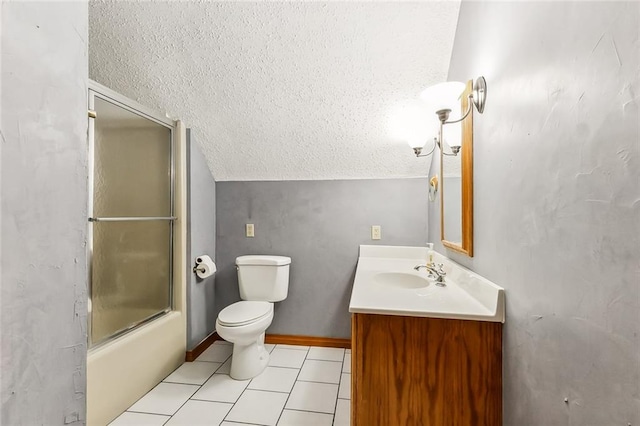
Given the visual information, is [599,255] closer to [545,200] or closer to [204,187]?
[545,200]

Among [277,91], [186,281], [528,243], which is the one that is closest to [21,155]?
[528,243]

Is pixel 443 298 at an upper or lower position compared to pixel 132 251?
lower

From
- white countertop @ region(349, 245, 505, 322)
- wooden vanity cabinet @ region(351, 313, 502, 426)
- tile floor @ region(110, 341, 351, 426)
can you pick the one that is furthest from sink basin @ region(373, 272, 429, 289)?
tile floor @ region(110, 341, 351, 426)

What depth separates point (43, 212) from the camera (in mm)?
532

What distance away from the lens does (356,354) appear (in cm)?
105

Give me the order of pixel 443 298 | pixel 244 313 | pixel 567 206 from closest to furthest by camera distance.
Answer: pixel 567 206, pixel 443 298, pixel 244 313

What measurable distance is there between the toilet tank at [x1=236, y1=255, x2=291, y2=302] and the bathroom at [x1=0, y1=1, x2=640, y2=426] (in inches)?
47.4

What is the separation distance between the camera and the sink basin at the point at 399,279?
1652 millimetres

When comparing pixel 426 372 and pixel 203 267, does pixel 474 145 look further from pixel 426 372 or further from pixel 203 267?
pixel 203 267

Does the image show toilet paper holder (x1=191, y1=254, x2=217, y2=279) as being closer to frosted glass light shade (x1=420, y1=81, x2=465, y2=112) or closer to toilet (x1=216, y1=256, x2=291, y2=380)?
toilet (x1=216, y1=256, x2=291, y2=380)

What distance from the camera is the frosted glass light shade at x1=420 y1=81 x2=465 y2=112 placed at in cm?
119

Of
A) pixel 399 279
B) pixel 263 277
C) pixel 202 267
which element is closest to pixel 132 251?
pixel 202 267

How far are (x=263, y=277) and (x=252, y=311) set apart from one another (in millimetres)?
372

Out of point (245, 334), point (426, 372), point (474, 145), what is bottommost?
point (245, 334)
